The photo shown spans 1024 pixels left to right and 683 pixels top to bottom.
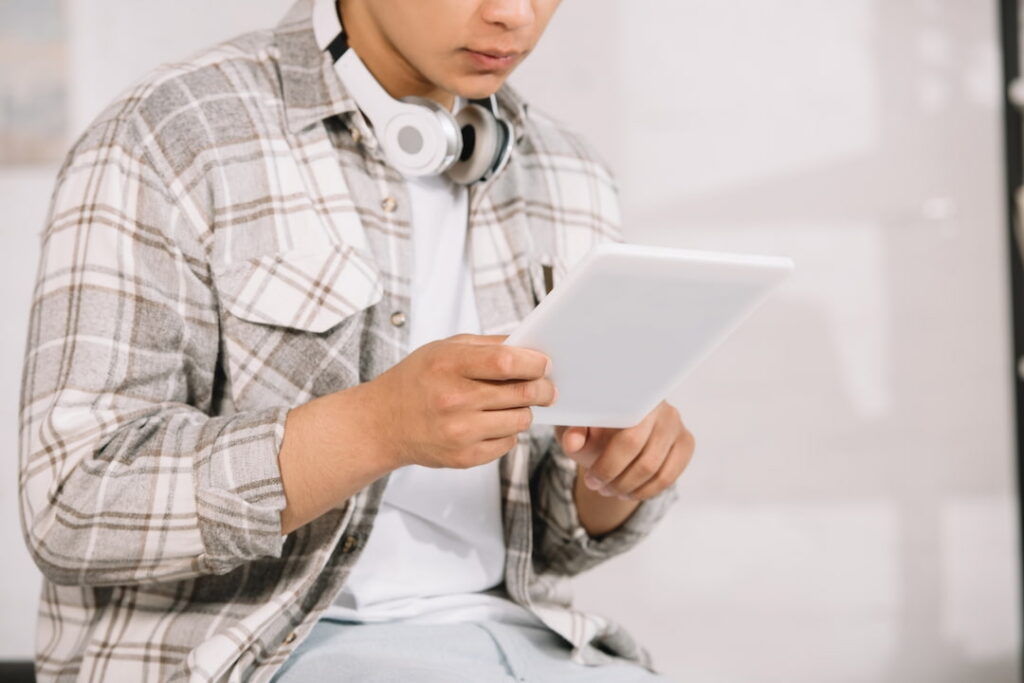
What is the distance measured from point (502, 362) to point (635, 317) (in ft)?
0.30

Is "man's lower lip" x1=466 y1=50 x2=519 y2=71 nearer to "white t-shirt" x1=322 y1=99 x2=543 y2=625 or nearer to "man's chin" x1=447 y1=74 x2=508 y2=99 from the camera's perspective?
"man's chin" x1=447 y1=74 x2=508 y2=99

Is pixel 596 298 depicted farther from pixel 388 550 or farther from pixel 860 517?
pixel 860 517

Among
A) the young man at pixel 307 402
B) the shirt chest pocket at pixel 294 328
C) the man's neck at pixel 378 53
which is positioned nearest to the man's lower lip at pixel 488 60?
the young man at pixel 307 402

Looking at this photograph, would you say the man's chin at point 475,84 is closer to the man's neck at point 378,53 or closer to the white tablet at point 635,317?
the man's neck at point 378,53

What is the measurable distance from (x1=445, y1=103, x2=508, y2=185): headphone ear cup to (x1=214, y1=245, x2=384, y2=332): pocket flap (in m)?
0.15

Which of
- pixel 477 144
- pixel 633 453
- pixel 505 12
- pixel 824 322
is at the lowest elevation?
pixel 824 322

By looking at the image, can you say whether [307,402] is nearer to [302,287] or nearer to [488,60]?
[302,287]

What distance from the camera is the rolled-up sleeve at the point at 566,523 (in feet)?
3.71

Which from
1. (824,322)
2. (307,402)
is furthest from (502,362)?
(824,322)

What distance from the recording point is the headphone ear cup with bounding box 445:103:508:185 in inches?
42.1

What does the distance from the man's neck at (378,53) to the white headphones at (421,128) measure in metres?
0.02

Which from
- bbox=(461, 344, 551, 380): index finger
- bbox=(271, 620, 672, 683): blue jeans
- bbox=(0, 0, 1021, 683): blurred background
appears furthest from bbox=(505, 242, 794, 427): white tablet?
bbox=(0, 0, 1021, 683): blurred background

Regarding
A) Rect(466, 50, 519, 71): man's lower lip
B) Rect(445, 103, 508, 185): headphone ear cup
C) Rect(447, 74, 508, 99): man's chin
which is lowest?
Rect(445, 103, 508, 185): headphone ear cup

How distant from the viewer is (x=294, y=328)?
0.98 meters
